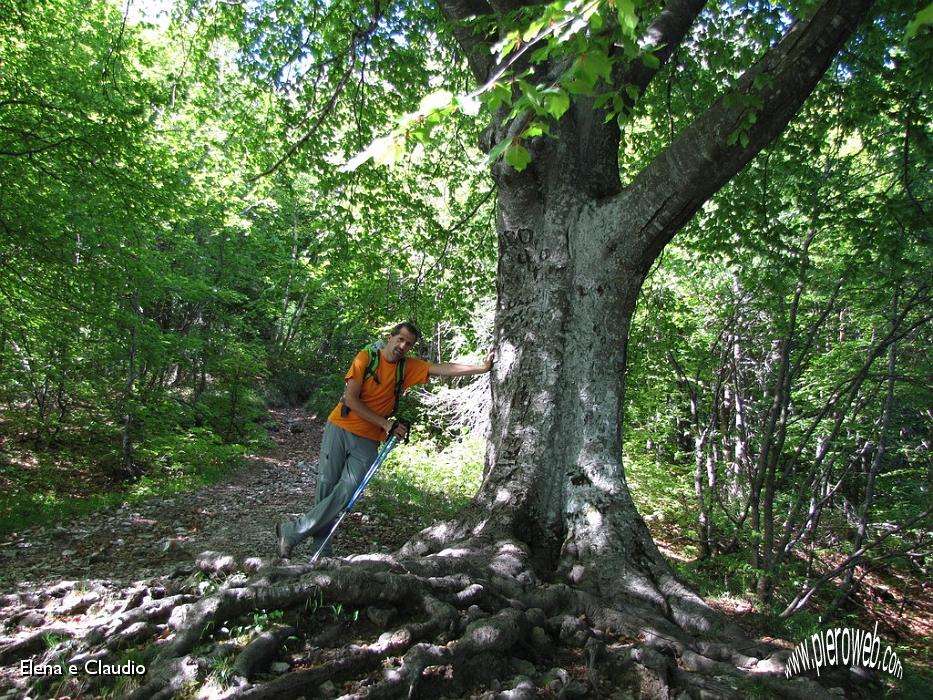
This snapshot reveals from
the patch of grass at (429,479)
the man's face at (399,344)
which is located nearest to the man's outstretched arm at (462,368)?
the man's face at (399,344)

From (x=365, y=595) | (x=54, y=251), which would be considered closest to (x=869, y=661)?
(x=365, y=595)

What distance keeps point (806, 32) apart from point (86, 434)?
1260 cm

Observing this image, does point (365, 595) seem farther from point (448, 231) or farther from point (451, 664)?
point (448, 231)

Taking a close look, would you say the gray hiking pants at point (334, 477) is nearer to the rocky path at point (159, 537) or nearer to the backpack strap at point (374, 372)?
the backpack strap at point (374, 372)

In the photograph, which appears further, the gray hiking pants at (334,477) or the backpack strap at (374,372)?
the backpack strap at (374,372)

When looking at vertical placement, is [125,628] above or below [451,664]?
below

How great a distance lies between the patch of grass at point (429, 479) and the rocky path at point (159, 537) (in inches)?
40.1

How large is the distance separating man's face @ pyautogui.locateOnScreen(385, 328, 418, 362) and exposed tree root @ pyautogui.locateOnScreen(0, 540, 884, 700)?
1925mm

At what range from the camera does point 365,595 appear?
2932 millimetres

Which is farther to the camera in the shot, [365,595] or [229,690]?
[365,595]

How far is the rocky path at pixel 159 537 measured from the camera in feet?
16.3

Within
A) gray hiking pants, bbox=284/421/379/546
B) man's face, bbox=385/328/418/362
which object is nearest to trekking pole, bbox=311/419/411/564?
gray hiking pants, bbox=284/421/379/546

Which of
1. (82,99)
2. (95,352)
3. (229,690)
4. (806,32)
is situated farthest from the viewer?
(95,352)

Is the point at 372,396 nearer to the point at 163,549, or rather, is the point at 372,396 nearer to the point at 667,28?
the point at 163,549
